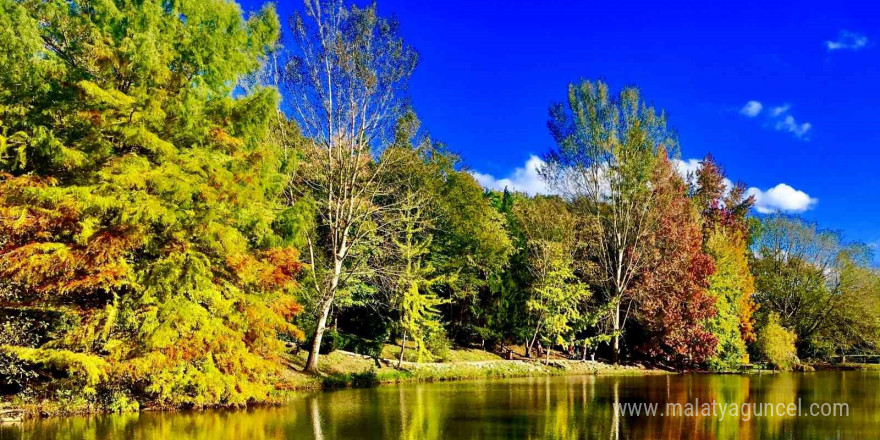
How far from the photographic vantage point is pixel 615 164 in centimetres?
3578

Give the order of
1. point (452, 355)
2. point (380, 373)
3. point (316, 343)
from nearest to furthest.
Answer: point (316, 343)
point (380, 373)
point (452, 355)

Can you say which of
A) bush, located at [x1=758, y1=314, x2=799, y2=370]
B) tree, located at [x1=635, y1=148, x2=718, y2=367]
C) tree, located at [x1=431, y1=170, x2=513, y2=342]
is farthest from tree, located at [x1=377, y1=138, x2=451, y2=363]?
bush, located at [x1=758, y1=314, x2=799, y2=370]

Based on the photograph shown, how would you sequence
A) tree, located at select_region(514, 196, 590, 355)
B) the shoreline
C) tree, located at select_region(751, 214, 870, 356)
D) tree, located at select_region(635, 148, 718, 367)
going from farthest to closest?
tree, located at select_region(751, 214, 870, 356), tree, located at select_region(635, 148, 718, 367), tree, located at select_region(514, 196, 590, 355), the shoreline

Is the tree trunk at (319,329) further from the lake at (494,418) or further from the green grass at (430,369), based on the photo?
the lake at (494,418)

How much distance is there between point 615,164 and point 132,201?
28.2 meters

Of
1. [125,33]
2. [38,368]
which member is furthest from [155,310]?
[125,33]

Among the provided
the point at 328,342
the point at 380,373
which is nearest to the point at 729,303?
the point at 380,373

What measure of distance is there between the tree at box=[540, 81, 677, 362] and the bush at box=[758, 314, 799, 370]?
32.2 ft

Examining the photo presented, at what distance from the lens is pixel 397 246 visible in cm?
2695

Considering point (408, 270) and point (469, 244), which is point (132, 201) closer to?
point (408, 270)

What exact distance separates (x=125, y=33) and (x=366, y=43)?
8.97 m

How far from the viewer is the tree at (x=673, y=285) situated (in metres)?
35.3

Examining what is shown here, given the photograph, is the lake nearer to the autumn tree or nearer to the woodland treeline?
the woodland treeline

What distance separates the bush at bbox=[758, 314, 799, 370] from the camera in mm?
38906
